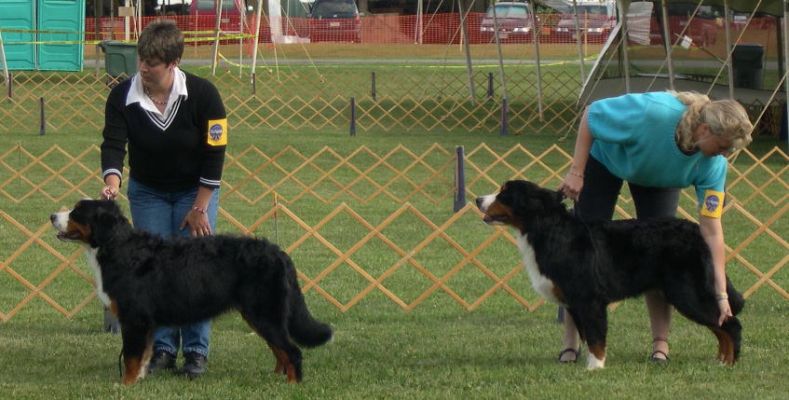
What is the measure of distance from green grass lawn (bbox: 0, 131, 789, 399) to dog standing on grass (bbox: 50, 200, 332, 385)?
0.26 meters

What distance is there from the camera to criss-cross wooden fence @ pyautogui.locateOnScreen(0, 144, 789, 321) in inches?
346

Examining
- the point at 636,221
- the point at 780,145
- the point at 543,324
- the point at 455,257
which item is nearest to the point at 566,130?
the point at 780,145

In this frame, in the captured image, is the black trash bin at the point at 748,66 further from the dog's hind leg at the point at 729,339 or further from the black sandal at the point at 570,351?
the black sandal at the point at 570,351

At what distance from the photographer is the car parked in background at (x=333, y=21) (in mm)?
41094

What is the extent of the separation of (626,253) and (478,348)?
1.20 m

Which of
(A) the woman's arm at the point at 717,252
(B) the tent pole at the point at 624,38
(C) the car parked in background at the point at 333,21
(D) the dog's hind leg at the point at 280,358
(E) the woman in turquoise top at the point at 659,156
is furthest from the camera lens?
(C) the car parked in background at the point at 333,21

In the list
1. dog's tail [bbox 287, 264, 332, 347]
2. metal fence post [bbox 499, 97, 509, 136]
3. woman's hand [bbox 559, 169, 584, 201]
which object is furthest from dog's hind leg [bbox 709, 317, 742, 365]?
metal fence post [bbox 499, 97, 509, 136]

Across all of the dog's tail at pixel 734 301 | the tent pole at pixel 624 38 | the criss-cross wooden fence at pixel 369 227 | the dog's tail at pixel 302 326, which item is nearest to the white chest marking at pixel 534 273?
the dog's tail at pixel 734 301

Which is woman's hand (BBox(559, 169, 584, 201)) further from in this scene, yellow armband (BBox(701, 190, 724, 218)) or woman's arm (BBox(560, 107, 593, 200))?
yellow armband (BBox(701, 190, 724, 218))

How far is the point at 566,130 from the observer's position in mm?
22031

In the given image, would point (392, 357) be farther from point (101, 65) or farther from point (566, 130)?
point (101, 65)

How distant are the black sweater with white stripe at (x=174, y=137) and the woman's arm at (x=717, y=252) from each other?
244cm

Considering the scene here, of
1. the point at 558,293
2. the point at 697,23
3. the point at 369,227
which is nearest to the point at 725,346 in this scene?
the point at 558,293

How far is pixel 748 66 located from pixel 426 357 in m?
14.8
